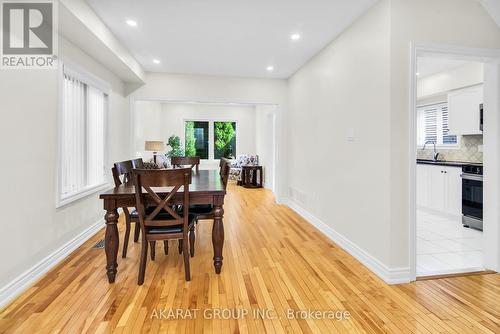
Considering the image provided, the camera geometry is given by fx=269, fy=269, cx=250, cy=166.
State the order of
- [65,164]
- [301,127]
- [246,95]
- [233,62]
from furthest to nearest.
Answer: [246,95], [301,127], [233,62], [65,164]

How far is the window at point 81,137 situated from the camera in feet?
10.2

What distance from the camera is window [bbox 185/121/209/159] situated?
30.1 feet

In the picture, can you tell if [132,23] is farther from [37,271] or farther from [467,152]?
[467,152]

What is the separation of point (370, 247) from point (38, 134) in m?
3.39

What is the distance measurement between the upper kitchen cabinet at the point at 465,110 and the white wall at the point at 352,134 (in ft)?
8.40

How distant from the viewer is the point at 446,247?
3256 mm

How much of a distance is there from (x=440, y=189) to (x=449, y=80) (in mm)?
1929

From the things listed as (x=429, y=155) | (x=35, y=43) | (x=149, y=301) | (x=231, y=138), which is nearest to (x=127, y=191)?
(x=149, y=301)

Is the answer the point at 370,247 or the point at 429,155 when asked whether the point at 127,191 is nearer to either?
the point at 370,247

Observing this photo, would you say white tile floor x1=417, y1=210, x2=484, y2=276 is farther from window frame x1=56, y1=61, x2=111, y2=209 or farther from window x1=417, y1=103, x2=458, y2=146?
window frame x1=56, y1=61, x2=111, y2=209

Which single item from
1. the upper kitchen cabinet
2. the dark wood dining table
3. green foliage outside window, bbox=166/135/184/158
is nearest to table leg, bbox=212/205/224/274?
the dark wood dining table

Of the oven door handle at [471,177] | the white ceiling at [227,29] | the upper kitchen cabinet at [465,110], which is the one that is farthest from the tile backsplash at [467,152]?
the white ceiling at [227,29]

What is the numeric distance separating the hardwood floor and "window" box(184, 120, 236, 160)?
6316 mm

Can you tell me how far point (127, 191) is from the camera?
2479 millimetres
